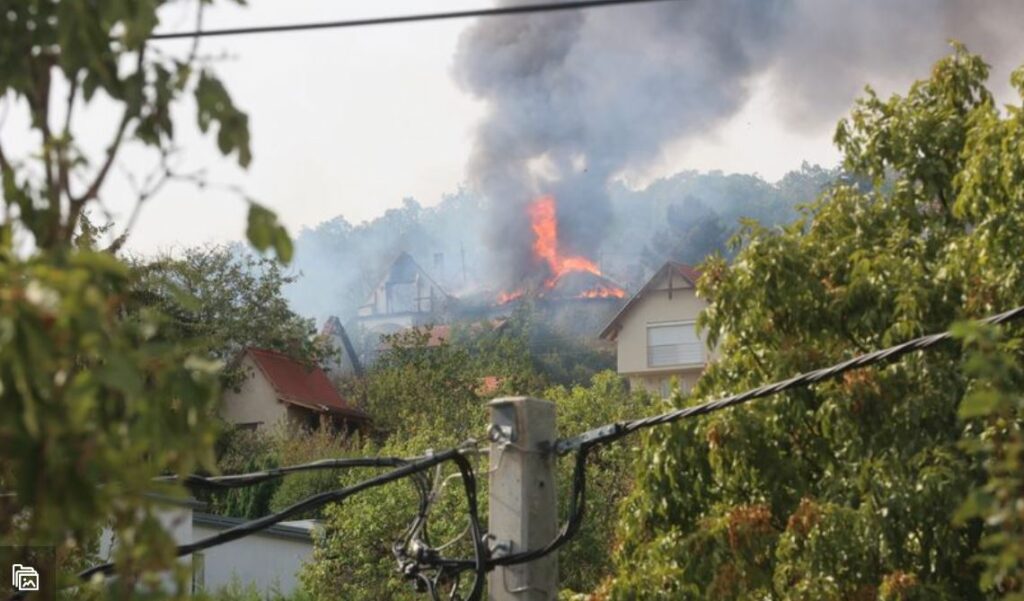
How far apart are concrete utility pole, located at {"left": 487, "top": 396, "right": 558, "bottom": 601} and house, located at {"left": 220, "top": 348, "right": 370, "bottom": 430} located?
5103 centimetres

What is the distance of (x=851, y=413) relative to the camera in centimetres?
1258

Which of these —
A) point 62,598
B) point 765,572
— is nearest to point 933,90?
point 765,572

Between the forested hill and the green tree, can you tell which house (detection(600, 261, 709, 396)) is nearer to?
the forested hill

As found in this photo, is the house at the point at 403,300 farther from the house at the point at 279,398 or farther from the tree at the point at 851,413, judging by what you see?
the tree at the point at 851,413

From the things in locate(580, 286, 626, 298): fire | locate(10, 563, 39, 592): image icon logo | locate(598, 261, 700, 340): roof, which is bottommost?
locate(10, 563, 39, 592): image icon logo

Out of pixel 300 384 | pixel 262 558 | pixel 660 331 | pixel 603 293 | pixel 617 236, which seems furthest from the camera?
pixel 617 236

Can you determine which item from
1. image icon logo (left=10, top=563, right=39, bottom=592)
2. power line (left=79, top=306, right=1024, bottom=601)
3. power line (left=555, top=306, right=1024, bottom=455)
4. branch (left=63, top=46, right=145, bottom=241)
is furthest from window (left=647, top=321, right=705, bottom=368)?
branch (left=63, top=46, right=145, bottom=241)

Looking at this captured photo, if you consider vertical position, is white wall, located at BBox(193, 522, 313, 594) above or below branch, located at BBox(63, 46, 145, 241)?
below

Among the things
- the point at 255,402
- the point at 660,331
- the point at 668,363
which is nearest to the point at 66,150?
the point at 255,402

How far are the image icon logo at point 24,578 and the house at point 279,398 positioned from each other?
50824mm

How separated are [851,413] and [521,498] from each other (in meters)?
4.98

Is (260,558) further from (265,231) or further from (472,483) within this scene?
(265,231)

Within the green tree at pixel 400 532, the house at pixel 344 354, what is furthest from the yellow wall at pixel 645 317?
the green tree at pixel 400 532

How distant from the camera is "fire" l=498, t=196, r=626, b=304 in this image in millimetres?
95688
